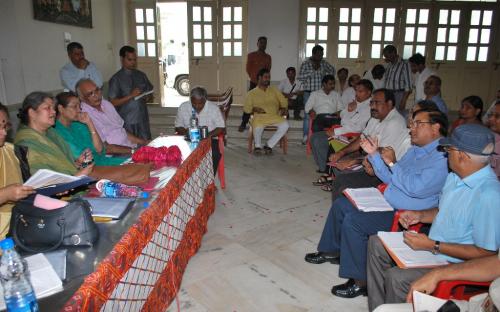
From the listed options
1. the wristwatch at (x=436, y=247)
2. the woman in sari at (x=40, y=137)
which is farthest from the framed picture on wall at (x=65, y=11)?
the wristwatch at (x=436, y=247)

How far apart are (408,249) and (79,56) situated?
14.3 ft

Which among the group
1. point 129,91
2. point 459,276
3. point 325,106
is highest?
point 129,91

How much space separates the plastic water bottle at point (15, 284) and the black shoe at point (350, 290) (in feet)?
5.83

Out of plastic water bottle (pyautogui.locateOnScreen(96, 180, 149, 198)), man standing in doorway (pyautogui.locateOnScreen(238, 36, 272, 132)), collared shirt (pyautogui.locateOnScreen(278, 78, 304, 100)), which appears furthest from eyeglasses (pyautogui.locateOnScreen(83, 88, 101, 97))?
collared shirt (pyautogui.locateOnScreen(278, 78, 304, 100))

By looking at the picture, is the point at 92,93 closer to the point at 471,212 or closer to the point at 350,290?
the point at 350,290

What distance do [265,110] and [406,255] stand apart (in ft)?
14.4

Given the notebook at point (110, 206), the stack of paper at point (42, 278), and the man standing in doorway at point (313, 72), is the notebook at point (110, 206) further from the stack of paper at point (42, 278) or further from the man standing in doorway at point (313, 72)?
the man standing in doorway at point (313, 72)

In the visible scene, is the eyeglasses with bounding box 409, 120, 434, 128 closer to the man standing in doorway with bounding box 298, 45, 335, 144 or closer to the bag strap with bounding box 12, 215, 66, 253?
the bag strap with bounding box 12, 215, 66, 253

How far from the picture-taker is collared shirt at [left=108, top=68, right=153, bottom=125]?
4309 mm

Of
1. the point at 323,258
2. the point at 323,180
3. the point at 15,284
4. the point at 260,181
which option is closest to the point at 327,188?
the point at 323,180

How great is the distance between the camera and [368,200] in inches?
95.8

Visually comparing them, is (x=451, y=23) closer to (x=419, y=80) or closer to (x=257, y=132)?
(x=419, y=80)

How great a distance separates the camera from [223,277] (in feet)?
8.25

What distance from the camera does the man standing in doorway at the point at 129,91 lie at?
430 cm
